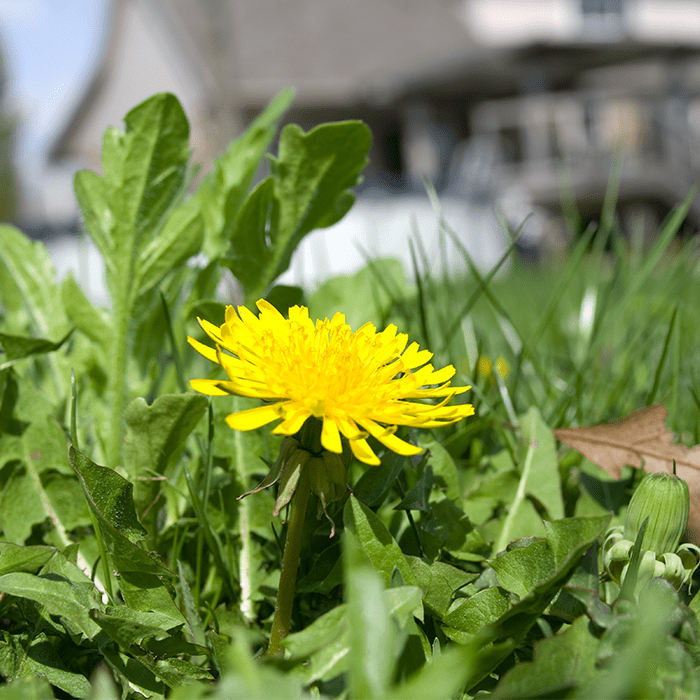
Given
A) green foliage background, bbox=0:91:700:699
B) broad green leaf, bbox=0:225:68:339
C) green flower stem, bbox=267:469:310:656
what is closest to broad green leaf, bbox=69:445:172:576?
green foliage background, bbox=0:91:700:699

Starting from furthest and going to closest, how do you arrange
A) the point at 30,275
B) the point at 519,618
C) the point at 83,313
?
the point at 30,275 → the point at 83,313 → the point at 519,618

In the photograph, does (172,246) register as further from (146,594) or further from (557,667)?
(557,667)

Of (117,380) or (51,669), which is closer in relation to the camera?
(51,669)

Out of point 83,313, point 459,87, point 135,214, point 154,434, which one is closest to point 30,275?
point 83,313

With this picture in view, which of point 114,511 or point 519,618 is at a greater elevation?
point 114,511

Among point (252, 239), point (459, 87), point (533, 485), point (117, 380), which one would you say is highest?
point (252, 239)

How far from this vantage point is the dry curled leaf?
83 centimetres

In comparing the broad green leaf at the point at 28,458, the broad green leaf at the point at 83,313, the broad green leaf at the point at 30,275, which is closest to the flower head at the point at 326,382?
the broad green leaf at the point at 28,458

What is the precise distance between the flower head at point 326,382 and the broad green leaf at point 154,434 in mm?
142

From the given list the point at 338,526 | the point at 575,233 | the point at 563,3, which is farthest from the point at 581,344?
the point at 563,3

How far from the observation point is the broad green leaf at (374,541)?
68cm

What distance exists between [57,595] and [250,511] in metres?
0.26

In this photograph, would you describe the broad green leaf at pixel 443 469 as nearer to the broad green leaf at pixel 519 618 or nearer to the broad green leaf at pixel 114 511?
the broad green leaf at pixel 519 618

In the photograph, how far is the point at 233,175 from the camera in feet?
3.76
